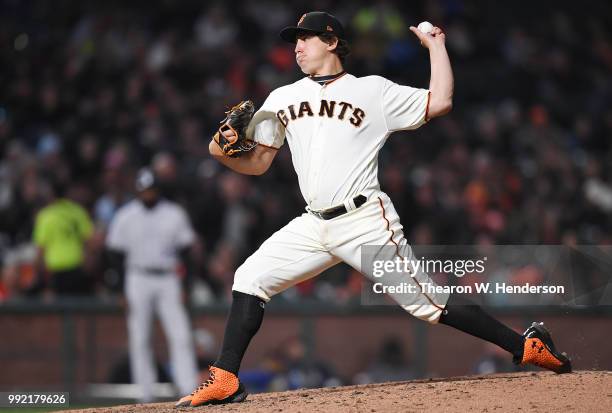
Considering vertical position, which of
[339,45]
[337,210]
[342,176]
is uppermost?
[339,45]

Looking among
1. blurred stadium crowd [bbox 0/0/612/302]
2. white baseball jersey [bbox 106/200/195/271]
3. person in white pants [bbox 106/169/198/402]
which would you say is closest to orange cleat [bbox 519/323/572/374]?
blurred stadium crowd [bbox 0/0/612/302]

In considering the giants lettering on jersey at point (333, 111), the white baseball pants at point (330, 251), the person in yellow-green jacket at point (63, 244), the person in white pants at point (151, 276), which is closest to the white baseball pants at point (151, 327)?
the person in white pants at point (151, 276)

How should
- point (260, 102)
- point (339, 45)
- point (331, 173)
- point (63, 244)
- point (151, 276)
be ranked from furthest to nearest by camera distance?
point (260, 102) < point (63, 244) < point (151, 276) < point (339, 45) < point (331, 173)

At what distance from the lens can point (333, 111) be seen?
5.36 meters

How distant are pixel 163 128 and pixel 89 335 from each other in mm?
2958

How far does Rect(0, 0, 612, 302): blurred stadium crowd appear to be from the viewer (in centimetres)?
1125

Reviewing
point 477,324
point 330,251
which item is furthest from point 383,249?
point 477,324

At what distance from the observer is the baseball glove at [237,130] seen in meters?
5.47

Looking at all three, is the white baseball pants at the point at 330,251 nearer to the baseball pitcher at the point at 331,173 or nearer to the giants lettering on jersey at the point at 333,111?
the baseball pitcher at the point at 331,173

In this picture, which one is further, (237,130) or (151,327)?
(151,327)

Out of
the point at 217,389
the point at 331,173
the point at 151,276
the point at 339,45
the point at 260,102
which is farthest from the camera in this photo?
the point at 260,102

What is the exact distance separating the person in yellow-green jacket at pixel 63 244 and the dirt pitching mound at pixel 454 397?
535cm

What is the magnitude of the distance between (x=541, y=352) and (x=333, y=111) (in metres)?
1.65

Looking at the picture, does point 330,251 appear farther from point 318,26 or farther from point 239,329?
point 318,26
